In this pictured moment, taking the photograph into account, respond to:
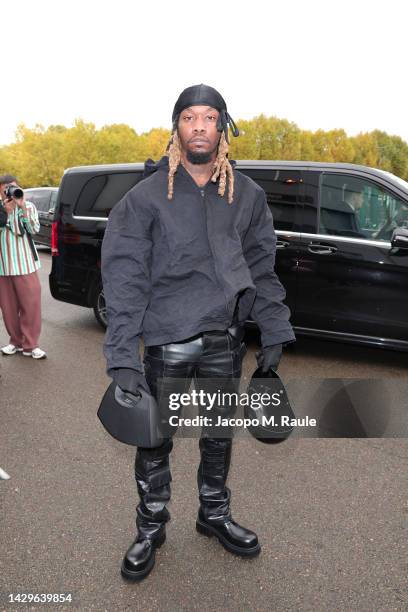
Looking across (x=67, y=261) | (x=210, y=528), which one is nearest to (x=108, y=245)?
(x=210, y=528)

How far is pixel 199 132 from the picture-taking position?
2.09 m

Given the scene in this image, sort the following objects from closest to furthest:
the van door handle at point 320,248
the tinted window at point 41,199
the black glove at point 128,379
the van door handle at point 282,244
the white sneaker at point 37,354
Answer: the black glove at point 128,379
the van door handle at point 320,248
the van door handle at point 282,244
the white sneaker at point 37,354
the tinted window at point 41,199

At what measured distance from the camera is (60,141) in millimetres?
60750

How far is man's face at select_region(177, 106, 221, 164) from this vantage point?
2.10 meters

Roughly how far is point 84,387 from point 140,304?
8.31ft

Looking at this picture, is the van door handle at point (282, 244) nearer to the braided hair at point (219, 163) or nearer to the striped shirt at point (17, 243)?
the striped shirt at point (17, 243)

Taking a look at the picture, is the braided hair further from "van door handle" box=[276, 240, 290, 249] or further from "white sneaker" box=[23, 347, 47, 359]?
"white sneaker" box=[23, 347, 47, 359]

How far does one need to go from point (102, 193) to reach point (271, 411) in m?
3.87

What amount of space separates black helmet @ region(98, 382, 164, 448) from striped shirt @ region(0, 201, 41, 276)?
333 centimetres

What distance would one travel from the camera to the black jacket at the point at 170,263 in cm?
202

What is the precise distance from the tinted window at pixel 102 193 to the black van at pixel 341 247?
4.03ft

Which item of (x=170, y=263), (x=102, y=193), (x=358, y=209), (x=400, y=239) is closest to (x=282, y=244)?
(x=358, y=209)

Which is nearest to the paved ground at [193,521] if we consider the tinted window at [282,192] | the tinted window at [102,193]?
the tinted window at [282,192]

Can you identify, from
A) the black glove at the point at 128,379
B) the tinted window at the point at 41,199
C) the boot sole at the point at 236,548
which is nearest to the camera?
the black glove at the point at 128,379
